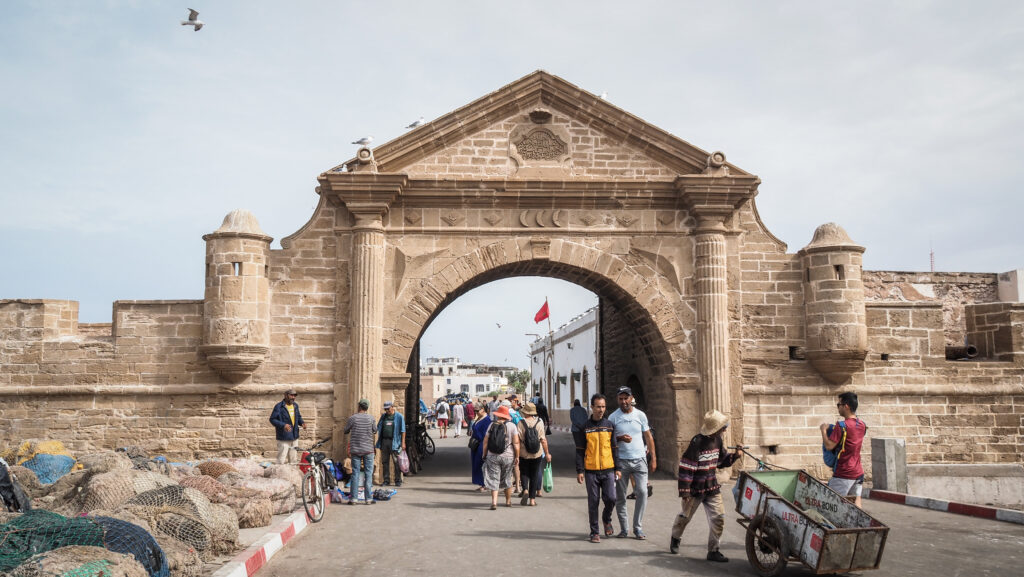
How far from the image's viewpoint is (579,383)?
32875 mm

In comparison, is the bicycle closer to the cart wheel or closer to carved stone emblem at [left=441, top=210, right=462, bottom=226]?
the cart wheel

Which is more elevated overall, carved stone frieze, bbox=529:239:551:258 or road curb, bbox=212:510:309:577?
carved stone frieze, bbox=529:239:551:258

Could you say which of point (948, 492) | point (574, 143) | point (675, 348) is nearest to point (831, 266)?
point (675, 348)

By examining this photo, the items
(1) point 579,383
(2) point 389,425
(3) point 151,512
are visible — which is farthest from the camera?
(1) point 579,383

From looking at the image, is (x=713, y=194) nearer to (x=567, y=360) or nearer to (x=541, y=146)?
(x=541, y=146)

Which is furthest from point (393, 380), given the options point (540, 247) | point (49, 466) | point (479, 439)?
point (49, 466)

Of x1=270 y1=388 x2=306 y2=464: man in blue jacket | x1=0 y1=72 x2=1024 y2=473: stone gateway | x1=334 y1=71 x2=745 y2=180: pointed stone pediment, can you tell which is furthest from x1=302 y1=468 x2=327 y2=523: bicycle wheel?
x1=334 y1=71 x2=745 y2=180: pointed stone pediment

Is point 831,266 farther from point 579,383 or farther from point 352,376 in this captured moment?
point 579,383

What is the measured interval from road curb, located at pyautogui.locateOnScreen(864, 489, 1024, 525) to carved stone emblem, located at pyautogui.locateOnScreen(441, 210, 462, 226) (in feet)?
24.6

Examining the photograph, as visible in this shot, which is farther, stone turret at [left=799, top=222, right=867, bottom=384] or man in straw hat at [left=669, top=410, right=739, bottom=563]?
stone turret at [left=799, top=222, right=867, bottom=384]

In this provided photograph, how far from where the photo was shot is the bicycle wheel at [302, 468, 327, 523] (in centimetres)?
895

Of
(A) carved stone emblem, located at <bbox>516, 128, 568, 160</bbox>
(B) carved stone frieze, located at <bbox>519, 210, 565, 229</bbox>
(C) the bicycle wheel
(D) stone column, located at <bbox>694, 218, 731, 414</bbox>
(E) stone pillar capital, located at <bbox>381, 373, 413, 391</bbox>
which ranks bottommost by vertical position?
(C) the bicycle wheel

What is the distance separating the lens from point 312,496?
9.05 metres

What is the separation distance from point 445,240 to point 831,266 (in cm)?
643
